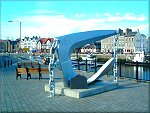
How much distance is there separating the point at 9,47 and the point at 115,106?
168479 mm

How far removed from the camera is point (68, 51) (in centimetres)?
1410

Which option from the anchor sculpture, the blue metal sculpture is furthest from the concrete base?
the blue metal sculpture

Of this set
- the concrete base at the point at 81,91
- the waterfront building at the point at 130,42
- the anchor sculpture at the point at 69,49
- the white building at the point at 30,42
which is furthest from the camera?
the white building at the point at 30,42

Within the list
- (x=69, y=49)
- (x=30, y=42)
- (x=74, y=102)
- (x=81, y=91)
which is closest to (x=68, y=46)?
(x=69, y=49)

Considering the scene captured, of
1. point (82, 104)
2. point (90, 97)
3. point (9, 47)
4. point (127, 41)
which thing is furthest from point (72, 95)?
point (9, 47)

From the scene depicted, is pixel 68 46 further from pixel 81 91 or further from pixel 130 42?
pixel 130 42

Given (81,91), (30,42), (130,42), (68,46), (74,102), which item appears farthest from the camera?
(30,42)

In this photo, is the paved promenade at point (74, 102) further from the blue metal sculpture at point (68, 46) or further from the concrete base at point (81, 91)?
the blue metal sculpture at point (68, 46)

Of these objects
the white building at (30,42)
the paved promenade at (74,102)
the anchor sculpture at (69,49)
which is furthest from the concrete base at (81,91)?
the white building at (30,42)

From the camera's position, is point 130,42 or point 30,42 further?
point 30,42

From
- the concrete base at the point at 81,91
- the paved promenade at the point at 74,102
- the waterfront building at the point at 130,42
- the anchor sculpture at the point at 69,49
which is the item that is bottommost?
the paved promenade at the point at 74,102

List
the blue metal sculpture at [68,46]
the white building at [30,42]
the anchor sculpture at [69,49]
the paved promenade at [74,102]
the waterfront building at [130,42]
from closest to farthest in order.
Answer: the paved promenade at [74,102] → the anchor sculpture at [69,49] → the blue metal sculpture at [68,46] → the waterfront building at [130,42] → the white building at [30,42]

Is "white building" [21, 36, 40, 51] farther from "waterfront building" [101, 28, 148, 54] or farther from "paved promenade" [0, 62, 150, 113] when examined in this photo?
"paved promenade" [0, 62, 150, 113]

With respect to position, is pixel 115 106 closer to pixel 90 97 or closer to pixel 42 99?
pixel 90 97
